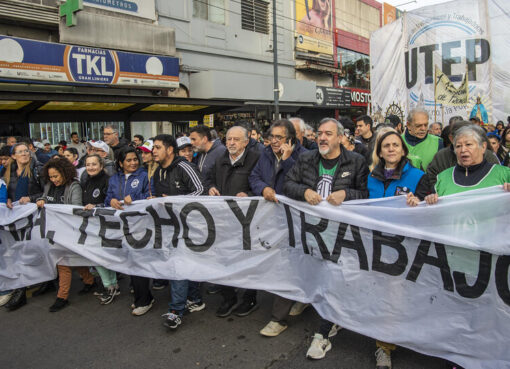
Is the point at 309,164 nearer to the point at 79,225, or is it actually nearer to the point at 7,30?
the point at 79,225

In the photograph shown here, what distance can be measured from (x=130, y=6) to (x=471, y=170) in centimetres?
1546

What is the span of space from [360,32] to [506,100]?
1011 inches

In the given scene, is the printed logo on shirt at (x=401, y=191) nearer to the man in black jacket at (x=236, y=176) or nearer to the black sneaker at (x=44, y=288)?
the man in black jacket at (x=236, y=176)

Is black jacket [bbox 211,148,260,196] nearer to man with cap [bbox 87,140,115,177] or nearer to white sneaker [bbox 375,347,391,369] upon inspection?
man with cap [bbox 87,140,115,177]

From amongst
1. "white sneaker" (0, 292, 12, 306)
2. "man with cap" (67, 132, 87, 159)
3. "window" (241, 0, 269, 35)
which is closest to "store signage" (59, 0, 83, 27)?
"man with cap" (67, 132, 87, 159)

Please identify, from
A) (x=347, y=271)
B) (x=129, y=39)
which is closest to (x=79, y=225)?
(x=347, y=271)

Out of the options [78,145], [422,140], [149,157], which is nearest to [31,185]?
[149,157]

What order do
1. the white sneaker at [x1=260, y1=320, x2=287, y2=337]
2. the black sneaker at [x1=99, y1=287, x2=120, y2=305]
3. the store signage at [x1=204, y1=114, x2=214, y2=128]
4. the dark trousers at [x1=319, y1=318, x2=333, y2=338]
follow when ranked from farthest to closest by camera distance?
the store signage at [x1=204, y1=114, x2=214, y2=128] → the black sneaker at [x1=99, y1=287, x2=120, y2=305] → the white sneaker at [x1=260, y1=320, x2=287, y2=337] → the dark trousers at [x1=319, y1=318, x2=333, y2=338]

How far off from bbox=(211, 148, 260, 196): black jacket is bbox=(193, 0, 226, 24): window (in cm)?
1598

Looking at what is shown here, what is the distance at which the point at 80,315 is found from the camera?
4.53 metres

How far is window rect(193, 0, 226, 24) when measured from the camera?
18.8 m

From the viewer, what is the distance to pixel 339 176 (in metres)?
3.69

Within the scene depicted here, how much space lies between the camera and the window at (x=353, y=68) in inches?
1133

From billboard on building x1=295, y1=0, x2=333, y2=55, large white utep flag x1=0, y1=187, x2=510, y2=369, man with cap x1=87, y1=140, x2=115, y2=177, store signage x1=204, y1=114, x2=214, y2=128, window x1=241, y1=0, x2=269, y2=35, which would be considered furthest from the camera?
billboard on building x1=295, y1=0, x2=333, y2=55
